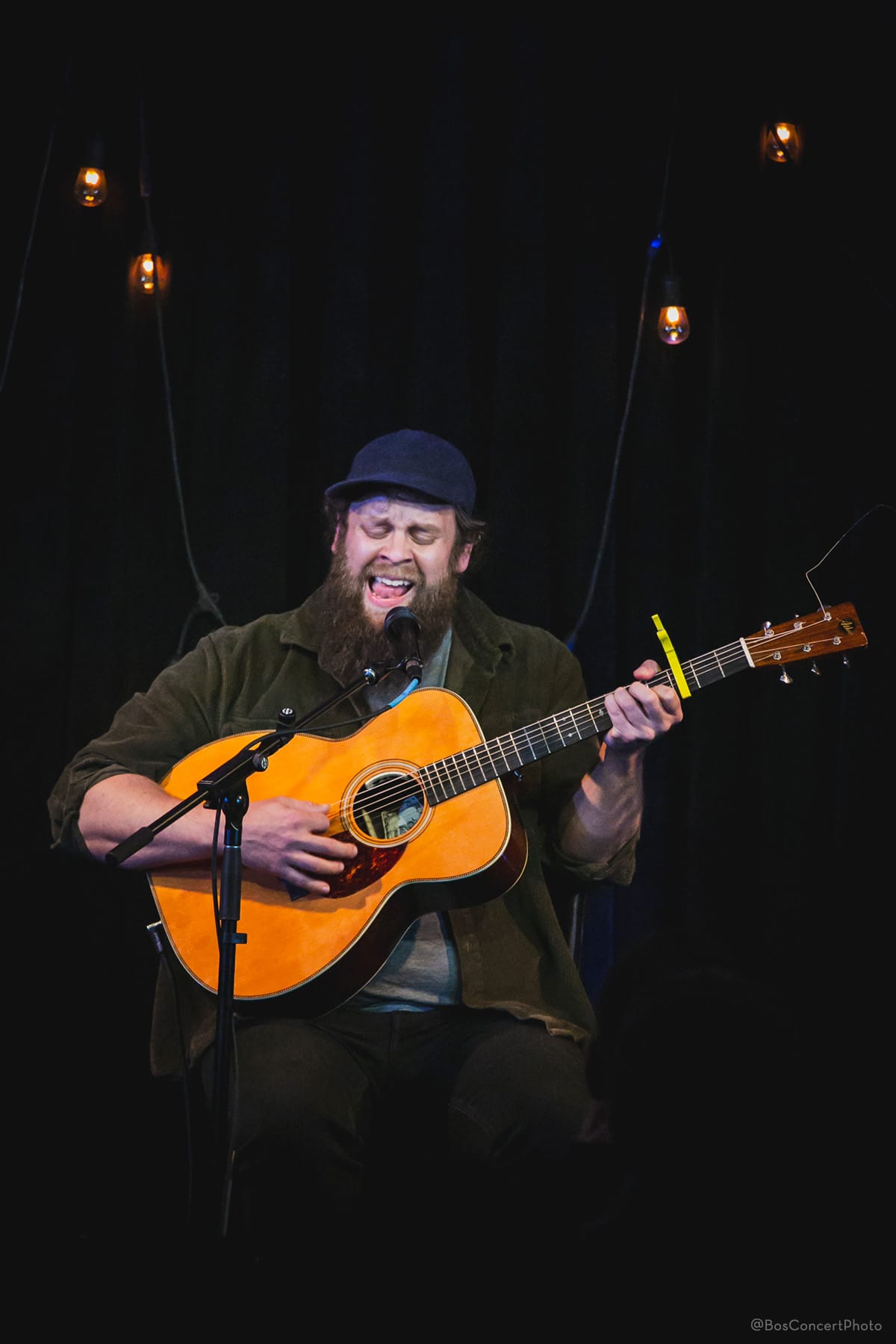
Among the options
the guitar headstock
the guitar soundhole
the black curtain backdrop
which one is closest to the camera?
the guitar headstock

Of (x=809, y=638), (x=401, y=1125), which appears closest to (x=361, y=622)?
(x=809, y=638)

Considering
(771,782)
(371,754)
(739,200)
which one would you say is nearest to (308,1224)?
(371,754)

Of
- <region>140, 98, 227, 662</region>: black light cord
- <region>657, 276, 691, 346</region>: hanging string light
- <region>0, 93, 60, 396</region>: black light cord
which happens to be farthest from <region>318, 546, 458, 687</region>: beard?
<region>0, 93, 60, 396</region>: black light cord

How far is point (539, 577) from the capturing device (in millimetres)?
3779

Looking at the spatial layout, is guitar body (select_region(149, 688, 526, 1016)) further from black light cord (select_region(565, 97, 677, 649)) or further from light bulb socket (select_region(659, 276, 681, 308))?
light bulb socket (select_region(659, 276, 681, 308))

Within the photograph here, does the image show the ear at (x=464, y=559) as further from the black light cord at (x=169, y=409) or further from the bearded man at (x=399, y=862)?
the black light cord at (x=169, y=409)

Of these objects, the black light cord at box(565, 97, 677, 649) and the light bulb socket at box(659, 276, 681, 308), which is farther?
the black light cord at box(565, 97, 677, 649)

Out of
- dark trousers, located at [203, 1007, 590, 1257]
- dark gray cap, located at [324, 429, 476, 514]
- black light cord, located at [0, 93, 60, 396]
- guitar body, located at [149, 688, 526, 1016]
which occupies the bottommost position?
dark trousers, located at [203, 1007, 590, 1257]

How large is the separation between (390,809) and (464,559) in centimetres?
95

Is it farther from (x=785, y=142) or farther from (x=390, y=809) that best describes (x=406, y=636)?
(x=785, y=142)

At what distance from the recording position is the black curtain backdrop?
3.54 metres

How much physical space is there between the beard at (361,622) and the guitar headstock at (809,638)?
89 cm

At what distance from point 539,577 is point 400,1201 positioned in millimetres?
1904

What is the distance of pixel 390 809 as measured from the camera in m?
2.78
